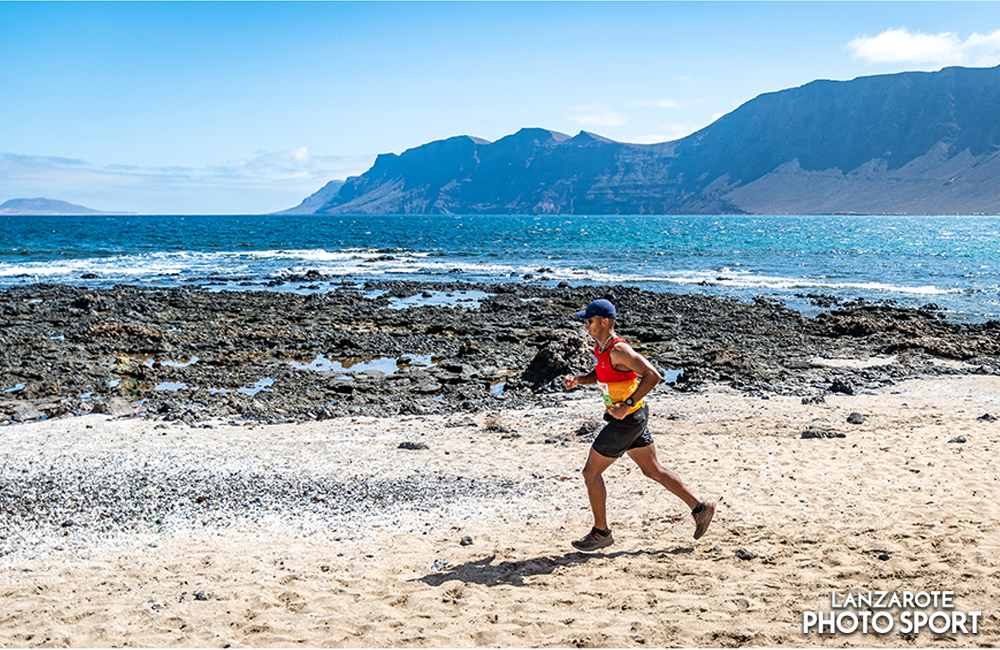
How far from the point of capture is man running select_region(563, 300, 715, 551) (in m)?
5.56

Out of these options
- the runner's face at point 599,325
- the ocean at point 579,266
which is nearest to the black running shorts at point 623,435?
the runner's face at point 599,325

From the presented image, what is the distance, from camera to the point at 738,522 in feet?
22.4

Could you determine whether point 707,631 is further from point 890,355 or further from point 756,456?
point 890,355

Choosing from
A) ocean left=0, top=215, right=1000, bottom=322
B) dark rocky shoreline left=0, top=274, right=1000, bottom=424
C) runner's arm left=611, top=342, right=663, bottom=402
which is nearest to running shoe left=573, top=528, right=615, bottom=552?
runner's arm left=611, top=342, right=663, bottom=402

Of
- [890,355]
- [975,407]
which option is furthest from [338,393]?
[890,355]

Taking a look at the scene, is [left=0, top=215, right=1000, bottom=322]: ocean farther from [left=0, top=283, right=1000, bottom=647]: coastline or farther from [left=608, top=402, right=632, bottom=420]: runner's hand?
[left=608, top=402, right=632, bottom=420]: runner's hand

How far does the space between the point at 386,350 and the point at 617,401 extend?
12.3 m

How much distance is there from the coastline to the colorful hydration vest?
144cm

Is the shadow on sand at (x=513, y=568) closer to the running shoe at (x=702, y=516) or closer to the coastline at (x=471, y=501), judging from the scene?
the coastline at (x=471, y=501)

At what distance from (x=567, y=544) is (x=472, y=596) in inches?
51.5

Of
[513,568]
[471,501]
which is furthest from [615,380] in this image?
[471,501]

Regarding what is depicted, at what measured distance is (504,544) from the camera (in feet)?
21.6

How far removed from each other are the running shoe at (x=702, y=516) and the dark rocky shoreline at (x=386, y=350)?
264 inches

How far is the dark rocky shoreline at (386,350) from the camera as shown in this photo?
42.6 feet
